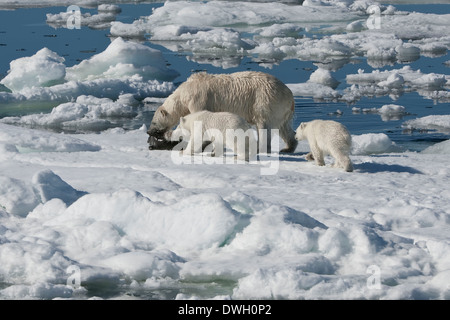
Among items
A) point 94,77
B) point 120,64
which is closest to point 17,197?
point 120,64

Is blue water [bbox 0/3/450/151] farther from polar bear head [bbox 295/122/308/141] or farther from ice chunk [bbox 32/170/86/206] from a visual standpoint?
ice chunk [bbox 32/170/86/206]

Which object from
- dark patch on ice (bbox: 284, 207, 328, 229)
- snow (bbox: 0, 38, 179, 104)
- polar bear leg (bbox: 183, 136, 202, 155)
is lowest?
snow (bbox: 0, 38, 179, 104)

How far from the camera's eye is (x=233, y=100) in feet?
25.9

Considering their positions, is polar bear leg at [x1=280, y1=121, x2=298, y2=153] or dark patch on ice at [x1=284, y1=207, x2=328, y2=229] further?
polar bear leg at [x1=280, y1=121, x2=298, y2=153]

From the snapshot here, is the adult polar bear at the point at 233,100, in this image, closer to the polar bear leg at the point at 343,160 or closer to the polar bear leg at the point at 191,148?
the polar bear leg at the point at 191,148

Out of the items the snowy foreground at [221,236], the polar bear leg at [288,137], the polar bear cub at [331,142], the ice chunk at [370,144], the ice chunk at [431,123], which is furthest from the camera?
the ice chunk at [431,123]

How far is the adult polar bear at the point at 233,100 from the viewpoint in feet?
25.9

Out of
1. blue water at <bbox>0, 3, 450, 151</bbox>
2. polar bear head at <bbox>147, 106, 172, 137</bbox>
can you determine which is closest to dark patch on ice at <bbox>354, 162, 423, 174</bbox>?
blue water at <bbox>0, 3, 450, 151</bbox>

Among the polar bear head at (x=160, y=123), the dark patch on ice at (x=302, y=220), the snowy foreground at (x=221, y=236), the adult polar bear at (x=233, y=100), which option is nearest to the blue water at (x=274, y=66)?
the adult polar bear at (x=233, y=100)

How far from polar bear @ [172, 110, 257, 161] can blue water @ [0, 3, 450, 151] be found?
1521 mm

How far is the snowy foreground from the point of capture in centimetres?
437

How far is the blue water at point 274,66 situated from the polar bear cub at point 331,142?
155 centimetres

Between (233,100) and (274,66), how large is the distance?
10.2 meters

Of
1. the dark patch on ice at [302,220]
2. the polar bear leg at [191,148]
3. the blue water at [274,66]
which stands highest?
the dark patch on ice at [302,220]
